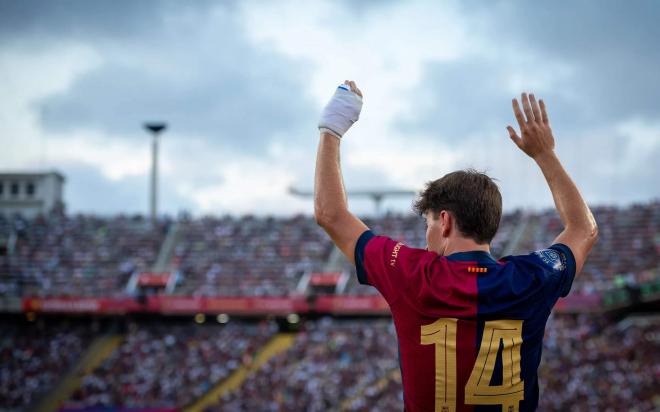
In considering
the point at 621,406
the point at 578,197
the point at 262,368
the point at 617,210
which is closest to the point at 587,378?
the point at 621,406

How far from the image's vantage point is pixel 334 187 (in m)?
2.48

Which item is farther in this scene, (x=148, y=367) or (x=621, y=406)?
(x=148, y=367)

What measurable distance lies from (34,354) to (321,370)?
49.1 feet

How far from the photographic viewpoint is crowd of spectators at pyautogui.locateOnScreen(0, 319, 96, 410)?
110ft

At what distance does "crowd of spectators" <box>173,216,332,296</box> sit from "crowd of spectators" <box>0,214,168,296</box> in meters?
2.47

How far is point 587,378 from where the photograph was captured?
88.3 feet

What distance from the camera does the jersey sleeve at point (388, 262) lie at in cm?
245

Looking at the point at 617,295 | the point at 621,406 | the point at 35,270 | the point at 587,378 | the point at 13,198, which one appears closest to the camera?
the point at 621,406

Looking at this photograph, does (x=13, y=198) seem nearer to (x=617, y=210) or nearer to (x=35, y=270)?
(x=35, y=270)

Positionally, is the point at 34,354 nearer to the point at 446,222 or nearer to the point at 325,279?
the point at 325,279

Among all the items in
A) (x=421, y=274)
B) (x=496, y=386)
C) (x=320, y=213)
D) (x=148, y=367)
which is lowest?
(x=148, y=367)

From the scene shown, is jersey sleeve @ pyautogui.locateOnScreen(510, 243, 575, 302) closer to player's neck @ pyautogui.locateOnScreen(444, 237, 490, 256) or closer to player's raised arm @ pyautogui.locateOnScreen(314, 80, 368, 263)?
player's neck @ pyautogui.locateOnScreen(444, 237, 490, 256)

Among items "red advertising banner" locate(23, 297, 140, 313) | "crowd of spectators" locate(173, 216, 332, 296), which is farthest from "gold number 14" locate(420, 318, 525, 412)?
"red advertising banner" locate(23, 297, 140, 313)

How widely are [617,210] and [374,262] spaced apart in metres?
43.6
